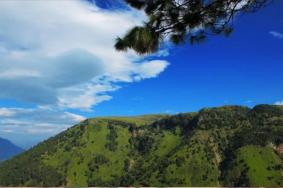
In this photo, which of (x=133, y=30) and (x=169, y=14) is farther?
(x=169, y=14)

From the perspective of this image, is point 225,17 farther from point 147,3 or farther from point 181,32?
point 147,3

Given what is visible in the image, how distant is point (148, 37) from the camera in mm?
9820

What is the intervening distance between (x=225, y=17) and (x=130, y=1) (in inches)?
98.0

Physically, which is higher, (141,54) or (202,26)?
(202,26)

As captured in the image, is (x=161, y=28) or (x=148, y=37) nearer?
(x=148, y=37)

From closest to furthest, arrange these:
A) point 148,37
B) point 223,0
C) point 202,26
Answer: point 148,37, point 223,0, point 202,26

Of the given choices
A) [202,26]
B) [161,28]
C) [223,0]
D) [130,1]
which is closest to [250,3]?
[223,0]

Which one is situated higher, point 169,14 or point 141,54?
point 169,14

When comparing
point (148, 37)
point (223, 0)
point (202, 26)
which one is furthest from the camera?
point (202, 26)

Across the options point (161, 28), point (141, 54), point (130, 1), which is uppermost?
point (130, 1)

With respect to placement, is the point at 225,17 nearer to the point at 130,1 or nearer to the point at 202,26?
the point at 202,26

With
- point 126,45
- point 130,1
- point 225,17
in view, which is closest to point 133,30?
point 126,45

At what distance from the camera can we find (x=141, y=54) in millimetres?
10336

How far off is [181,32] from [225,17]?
118 cm
